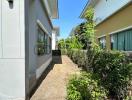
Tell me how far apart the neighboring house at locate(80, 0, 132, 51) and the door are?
6.82 metres

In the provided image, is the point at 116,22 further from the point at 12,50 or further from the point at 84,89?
the point at 84,89

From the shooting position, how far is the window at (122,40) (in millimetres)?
13164

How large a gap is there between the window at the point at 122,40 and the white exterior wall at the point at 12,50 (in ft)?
23.6

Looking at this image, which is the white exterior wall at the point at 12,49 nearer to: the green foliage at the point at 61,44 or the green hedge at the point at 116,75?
the green hedge at the point at 116,75

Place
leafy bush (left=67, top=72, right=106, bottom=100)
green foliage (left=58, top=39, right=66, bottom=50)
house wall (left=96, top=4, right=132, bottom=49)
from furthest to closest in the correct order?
1. green foliage (left=58, top=39, right=66, bottom=50)
2. house wall (left=96, top=4, right=132, bottom=49)
3. leafy bush (left=67, top=72, right=106, bottom=100)

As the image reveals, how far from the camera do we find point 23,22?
7719 mm

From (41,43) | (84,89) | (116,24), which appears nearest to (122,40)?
(116,24)

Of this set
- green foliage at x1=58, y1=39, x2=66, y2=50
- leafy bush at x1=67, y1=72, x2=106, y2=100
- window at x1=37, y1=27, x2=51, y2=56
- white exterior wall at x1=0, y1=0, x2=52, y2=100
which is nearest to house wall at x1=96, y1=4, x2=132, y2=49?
window at x1=37, y1=27, x2=51, y2=56

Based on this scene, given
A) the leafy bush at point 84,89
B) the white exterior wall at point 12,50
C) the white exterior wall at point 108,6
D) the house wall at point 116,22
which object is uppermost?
the white exterior wall at point 108,6

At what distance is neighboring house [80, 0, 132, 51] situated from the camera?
13052mm

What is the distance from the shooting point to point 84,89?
6723mm

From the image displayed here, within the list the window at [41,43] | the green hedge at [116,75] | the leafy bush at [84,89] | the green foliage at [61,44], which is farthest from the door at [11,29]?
the green foliage at [61,44]

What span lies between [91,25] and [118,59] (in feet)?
23.7

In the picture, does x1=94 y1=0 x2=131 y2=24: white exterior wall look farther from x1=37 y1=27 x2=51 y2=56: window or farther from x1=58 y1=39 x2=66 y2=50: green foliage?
x1=58 y1=39 x2=66 y2=50: green foliage
